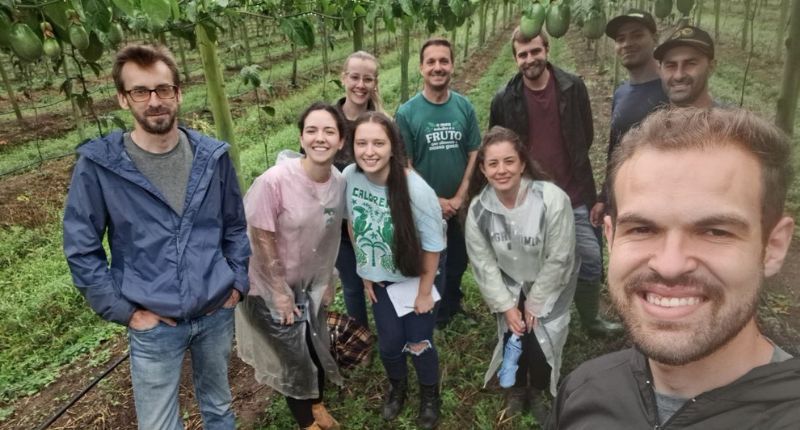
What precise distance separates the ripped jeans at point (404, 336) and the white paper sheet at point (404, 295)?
5cm

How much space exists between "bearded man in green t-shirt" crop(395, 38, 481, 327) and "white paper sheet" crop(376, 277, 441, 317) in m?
0.66

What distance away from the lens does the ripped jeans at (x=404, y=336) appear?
2.82 meters

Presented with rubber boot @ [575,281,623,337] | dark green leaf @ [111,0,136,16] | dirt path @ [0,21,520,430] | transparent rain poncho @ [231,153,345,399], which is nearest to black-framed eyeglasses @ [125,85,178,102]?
transparent rain poncho @ [231,153,345,399]

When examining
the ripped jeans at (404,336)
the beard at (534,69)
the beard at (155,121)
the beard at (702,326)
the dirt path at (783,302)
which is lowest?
the dirt path at (783,302)

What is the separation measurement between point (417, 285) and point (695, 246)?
5.97 ft

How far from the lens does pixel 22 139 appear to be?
10977 millimetres

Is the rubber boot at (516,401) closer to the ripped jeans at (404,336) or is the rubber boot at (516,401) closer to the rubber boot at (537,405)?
the rubber boot at (537,405)

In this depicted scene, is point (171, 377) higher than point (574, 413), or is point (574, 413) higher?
point (574, 413)

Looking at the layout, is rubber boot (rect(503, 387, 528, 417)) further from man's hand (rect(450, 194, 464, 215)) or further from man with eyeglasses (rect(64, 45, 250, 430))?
man with eyeglasses (rect(64, 45, 250, 430))

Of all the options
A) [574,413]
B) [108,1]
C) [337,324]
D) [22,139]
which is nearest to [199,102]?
[22,139]

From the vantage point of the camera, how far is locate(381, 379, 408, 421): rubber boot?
3.08 meters

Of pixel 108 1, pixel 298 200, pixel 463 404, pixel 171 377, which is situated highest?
pixel 108 1

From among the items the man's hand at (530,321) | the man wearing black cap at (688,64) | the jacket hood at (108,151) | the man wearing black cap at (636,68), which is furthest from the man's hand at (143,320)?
the man wearing black cap at (688,64)

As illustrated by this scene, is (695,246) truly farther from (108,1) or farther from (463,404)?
(463,404)
